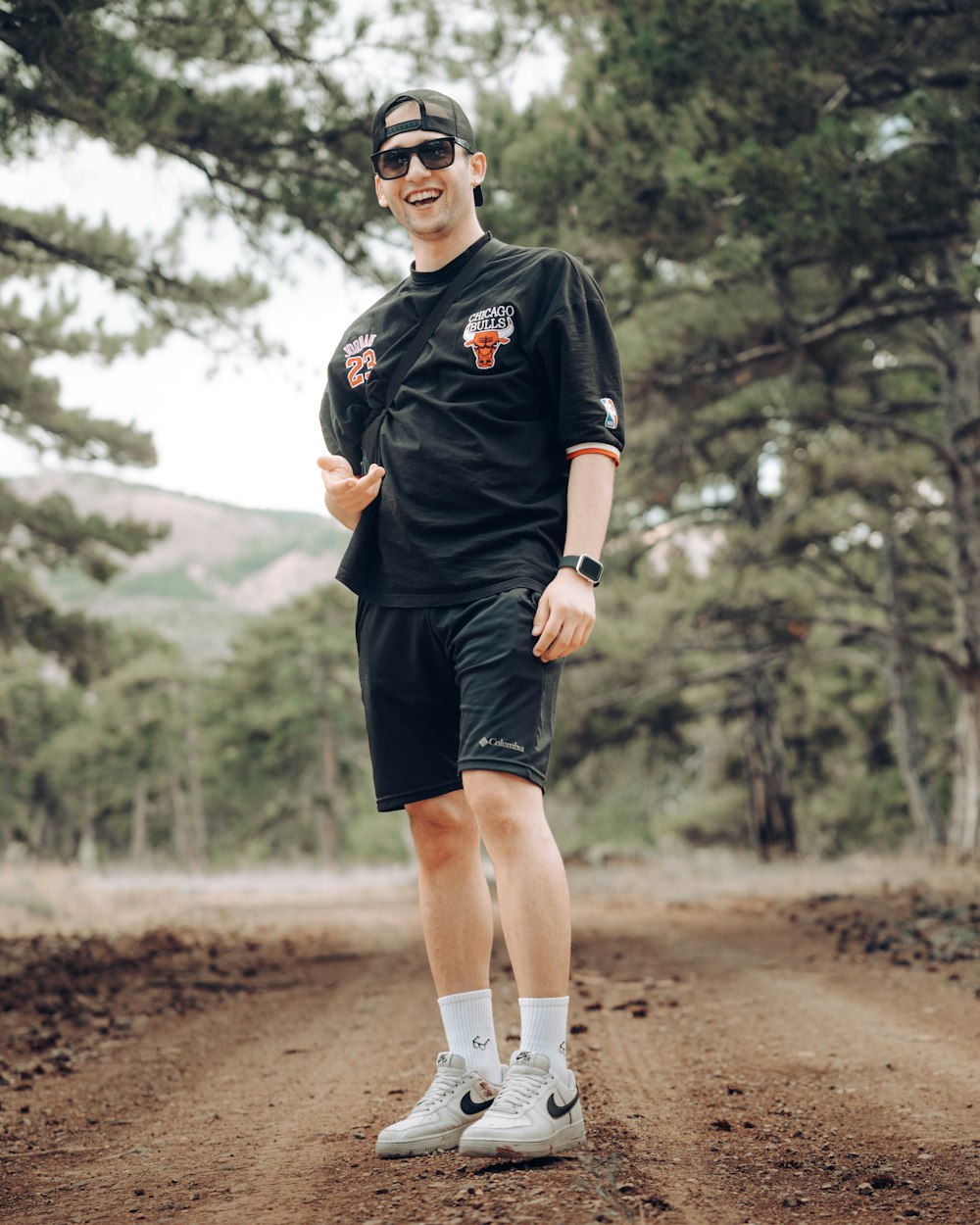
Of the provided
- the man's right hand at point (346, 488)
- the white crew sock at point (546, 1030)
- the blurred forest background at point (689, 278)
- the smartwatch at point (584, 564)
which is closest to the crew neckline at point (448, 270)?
the man's right hand at point (346, 488)

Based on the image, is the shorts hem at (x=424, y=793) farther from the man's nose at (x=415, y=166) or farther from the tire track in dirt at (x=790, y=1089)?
the man's nose at (x=415, y=166)

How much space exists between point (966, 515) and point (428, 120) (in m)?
10.0

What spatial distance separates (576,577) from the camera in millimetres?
2682

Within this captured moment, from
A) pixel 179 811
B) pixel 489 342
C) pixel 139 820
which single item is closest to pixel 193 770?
pixel 179 811

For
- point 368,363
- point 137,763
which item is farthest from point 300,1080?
point 137,763

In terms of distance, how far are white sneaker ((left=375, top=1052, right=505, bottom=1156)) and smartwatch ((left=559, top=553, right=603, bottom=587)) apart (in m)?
1.25

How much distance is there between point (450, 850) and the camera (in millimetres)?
2912

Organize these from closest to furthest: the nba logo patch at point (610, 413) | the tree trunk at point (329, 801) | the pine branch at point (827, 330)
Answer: the nba logo patch at point (610, 413), the pine branch at point (827, 330), the tree trunk at point (329, 801)

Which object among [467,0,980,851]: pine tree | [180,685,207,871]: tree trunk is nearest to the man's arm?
[467,0,980,851]: pine tree

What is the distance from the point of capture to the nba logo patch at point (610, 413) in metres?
2.80

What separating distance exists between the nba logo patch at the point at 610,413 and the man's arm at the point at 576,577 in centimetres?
9

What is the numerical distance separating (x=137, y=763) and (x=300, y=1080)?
5750 centimetres

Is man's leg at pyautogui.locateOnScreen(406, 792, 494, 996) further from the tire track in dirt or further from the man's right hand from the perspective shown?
the man's right hand

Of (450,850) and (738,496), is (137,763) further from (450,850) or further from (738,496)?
(450,850)
